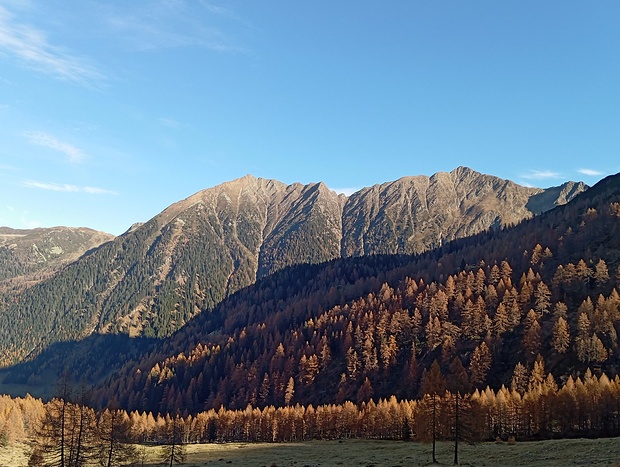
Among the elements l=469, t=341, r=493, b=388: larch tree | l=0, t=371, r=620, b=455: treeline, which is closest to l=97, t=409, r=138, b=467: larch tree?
l=0, t=371, r=620, b=455: treeline

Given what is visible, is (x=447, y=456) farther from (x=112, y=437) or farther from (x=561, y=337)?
(x=561, y=337)

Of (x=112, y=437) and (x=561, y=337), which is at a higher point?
(x=561, y=337)

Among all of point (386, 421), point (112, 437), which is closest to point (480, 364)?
point (386, 421)

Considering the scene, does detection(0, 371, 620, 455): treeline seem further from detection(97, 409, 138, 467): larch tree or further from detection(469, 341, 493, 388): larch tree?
detection(469, 341, 493, 388): larch tree

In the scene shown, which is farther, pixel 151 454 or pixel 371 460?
pixel 151 454

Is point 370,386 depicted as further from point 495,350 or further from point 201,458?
point 201,458

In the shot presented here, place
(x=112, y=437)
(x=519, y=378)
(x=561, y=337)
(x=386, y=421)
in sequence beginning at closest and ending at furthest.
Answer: (x=112, y=437), (x=386, y=421), (x=519, y=378), (x=561, y=337)

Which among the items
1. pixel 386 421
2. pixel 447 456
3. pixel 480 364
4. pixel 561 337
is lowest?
pixel 386 421

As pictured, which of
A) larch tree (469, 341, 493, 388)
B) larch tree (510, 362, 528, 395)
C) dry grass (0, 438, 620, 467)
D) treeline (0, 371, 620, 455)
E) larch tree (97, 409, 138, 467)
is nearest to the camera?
dry grass (0, 438, 620, 467)

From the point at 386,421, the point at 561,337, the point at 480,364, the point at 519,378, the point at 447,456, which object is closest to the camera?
the point at 447,456

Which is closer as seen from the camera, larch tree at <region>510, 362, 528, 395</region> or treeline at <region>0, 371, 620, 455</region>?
treeline at <region>0, 371, 620, 455</region>

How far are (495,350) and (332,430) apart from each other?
73.7m

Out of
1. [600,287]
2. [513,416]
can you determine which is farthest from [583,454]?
[600,287]

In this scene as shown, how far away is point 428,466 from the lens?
63844mm
